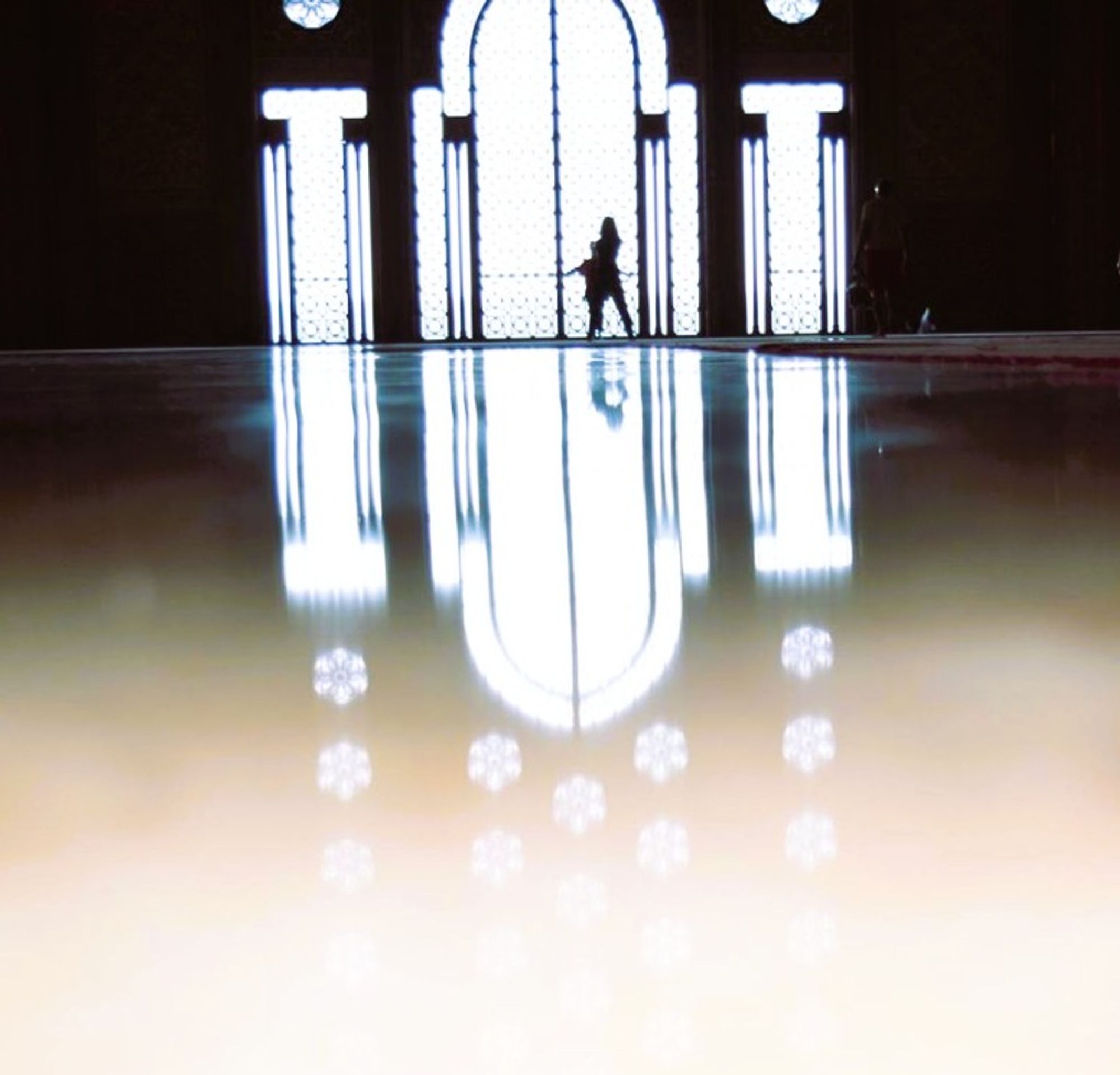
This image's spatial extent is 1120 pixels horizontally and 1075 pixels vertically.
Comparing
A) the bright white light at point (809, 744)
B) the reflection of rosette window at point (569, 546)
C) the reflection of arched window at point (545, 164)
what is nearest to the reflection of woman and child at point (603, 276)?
the reflection of arched window at point (545, 164)


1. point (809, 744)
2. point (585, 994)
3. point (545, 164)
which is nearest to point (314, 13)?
point (545, 164)

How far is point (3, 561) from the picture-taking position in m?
1.65

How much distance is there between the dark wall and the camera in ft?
55.1

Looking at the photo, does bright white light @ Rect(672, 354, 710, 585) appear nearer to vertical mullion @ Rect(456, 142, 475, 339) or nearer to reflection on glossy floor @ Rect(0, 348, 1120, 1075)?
reflection on glossy floor @ Rect(0, 348, 1120, 1075)

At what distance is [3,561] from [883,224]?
11.0 metres

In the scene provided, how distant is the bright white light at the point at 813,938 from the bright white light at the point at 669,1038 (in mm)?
50

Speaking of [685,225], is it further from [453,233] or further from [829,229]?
[453,233]

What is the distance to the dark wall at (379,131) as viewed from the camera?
1680cm

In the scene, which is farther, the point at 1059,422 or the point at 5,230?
the point at 5,230

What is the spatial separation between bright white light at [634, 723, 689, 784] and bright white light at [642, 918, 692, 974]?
0.17 metres

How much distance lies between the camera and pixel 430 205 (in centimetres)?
1708

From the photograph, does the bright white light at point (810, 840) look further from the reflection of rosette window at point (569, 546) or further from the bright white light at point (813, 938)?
the reflection of rosette window at point (569, 546)

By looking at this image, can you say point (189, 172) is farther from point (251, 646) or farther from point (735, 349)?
point (251, 646)

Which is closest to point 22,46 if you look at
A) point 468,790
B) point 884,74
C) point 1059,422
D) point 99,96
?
point 99,96
